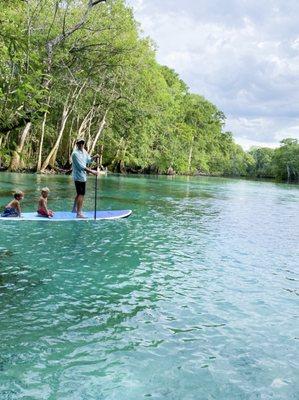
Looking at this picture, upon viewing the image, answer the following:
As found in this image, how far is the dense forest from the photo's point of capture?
20.7 feet

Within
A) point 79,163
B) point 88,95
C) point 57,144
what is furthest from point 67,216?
point 88,95

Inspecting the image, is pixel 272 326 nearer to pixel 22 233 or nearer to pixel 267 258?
pixel 267 258

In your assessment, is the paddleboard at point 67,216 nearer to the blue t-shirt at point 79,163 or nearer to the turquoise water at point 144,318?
the blue t-shirt at point 79,163

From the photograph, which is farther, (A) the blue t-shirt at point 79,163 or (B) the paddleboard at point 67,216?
(A) the blue t-shirt at point 79,163

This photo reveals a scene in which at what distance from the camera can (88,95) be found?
5134 centimetres

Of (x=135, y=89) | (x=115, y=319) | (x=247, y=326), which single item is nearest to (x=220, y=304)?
(x=247, y=326)

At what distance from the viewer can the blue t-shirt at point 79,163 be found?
46.3ft

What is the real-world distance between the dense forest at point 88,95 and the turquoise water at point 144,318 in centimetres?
212

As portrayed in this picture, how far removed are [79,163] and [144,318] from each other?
8662mm

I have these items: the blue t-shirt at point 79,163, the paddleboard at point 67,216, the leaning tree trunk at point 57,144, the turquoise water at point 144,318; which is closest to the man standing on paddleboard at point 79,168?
the blue t-shirt at point 79,163

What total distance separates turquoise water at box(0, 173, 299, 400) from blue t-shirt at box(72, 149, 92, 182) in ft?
8.67

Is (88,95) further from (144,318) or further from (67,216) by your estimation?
(144,318)

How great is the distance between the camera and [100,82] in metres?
44.6

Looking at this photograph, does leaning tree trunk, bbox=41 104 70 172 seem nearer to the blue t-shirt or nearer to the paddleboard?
the paddleboard
